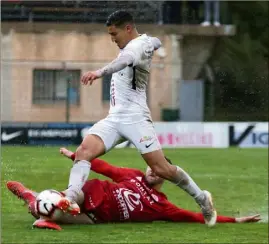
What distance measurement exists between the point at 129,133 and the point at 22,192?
1.01 meters

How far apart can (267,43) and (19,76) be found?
7.27m

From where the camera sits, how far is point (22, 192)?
780 cm

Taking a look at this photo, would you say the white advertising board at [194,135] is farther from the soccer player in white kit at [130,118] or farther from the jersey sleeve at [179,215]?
the soccer player in white kit at [130,118]

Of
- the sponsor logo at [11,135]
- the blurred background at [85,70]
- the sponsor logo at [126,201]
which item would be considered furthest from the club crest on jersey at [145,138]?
the blurred background at [85,70]

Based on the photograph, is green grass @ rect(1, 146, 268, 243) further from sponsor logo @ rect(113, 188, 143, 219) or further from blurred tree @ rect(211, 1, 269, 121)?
blurred tree @ rect(211, 1, 269, 121)

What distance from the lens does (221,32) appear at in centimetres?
2958

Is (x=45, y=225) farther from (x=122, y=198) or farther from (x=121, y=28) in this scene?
(x=121, y=28)

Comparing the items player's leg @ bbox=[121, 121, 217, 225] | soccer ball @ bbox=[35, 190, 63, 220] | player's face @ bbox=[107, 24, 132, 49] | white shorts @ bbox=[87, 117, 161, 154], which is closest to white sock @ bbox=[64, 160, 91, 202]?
soccer ball @ bbox=[35, 190, 63, 220]

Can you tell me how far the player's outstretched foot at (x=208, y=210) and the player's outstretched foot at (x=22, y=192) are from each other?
4.66 ft

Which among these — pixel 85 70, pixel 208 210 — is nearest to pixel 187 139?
pixel 85 70

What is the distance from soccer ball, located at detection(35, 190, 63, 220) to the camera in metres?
7.10

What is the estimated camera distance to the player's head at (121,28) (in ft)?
25.0

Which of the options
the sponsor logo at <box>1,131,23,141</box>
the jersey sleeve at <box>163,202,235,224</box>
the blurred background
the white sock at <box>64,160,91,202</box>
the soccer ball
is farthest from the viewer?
the blurred background

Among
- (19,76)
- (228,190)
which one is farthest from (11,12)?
(228,190)
